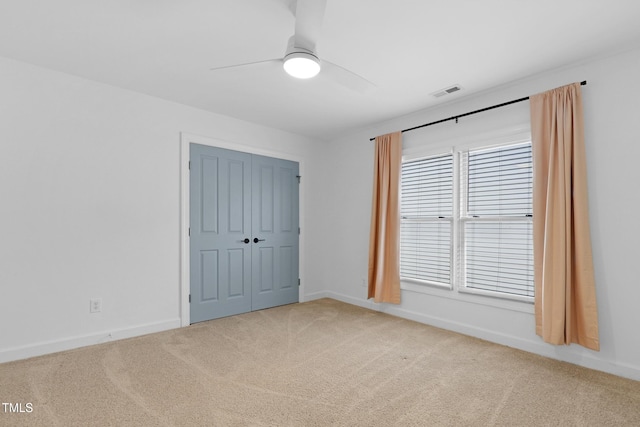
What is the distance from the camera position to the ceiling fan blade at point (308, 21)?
1609 millimetres

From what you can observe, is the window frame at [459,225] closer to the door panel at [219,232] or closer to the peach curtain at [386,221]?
the peach curtain at [386,221]

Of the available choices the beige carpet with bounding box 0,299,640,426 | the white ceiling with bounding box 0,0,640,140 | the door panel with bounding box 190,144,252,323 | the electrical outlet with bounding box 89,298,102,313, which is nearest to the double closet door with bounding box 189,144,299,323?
the door panel with bounding box 190,144,252,323

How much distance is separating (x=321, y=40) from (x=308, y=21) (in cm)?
66

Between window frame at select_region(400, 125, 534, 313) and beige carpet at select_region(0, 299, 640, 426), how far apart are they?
439 millimetres

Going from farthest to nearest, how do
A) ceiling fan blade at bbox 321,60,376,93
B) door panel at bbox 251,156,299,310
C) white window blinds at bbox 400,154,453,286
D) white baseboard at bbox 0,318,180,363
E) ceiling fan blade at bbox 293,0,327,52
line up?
door panel at bbox 251,156,299,310 < white window blinds at bbox 400,154,453,286 < white baseboard at bbox 0,318,180,363 < ceiling fan blade at bbox 321,60,376,93 < ceiling fan blade at bbox 293,0,327,52

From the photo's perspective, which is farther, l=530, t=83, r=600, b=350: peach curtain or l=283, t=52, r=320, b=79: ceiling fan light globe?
l=530, t=83, r=600, b=350: peach curtain

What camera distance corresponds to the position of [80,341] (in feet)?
9.61

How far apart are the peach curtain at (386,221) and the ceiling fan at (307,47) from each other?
1.85 metres

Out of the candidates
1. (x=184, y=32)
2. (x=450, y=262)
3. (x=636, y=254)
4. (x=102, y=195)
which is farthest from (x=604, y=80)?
(x=102, y=195)

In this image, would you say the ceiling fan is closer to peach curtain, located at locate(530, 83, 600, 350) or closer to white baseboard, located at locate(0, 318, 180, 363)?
peach curtain, located at locate(530, 83, 600, 350)

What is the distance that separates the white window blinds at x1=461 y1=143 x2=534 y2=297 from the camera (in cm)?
302

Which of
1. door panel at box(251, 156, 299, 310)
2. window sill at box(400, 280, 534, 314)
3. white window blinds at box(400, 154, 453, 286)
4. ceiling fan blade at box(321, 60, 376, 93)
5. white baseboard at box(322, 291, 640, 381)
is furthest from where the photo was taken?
door panel at box(251, 156, 299, 310)

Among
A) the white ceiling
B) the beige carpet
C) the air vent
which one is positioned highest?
the white ceiling

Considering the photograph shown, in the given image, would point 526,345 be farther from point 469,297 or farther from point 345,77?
point 345,77
